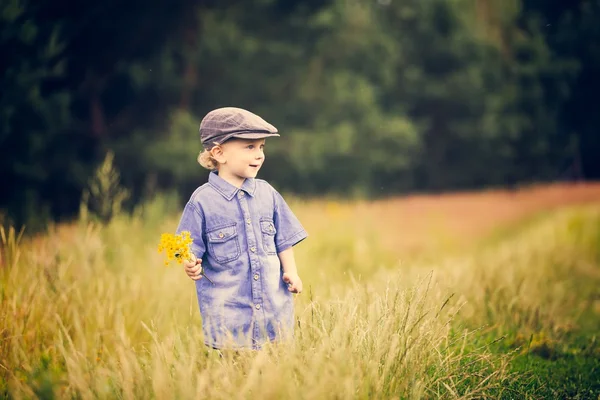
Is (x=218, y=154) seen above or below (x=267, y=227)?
above

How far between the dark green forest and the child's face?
5.53 meters

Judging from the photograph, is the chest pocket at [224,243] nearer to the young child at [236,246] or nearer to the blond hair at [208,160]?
the young child at [236,246]

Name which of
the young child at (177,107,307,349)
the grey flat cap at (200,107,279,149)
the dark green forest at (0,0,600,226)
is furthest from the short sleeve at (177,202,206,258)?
the dark green forest at (0,0,600,226)

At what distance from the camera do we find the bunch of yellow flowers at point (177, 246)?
245 cm

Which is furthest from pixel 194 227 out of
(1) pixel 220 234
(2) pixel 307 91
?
(2) pixel 307 91

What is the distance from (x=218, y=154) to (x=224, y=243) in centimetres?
43

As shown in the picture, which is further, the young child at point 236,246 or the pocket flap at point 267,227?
the pocket flap at point 267,227

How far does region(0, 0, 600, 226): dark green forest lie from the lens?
31.4 feet

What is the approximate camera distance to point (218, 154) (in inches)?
109

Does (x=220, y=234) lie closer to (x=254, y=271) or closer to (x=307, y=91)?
(x=254, y=271)

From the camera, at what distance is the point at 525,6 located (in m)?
20.9

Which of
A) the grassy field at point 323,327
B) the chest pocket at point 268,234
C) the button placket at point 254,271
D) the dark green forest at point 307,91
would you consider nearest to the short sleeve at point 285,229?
the chest pocket at point 268,234

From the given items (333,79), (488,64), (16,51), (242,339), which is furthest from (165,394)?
(488,64)

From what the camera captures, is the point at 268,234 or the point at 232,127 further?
the point at 268,234
